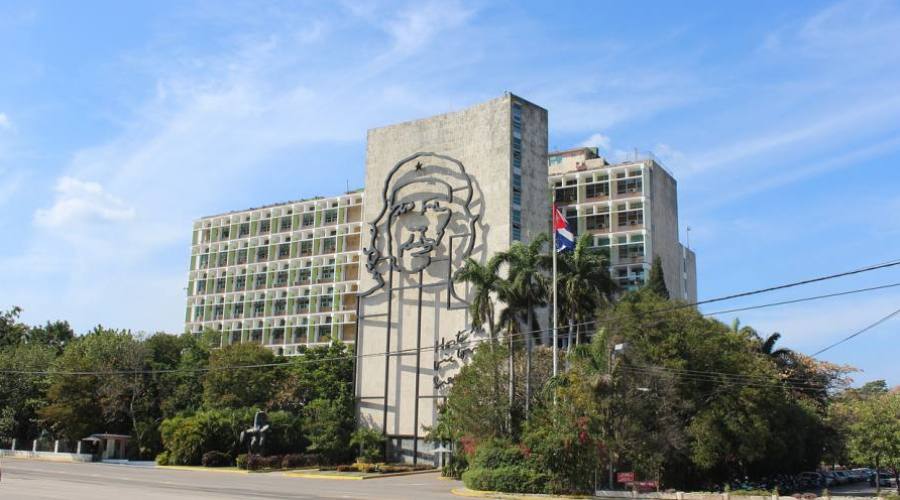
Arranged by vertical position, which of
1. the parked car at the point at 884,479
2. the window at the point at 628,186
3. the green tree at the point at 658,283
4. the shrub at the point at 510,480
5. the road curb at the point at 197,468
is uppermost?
the window at the point at 628,186

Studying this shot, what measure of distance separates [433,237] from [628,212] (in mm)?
23714

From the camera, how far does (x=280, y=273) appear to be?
115 metres

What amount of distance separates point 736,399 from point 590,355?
429 inches

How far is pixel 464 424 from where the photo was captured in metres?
54.2

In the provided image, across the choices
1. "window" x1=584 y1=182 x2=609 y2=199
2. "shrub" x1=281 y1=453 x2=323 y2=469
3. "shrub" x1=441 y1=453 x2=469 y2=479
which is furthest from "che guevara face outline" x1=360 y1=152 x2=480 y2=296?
"shrub" x1=441 y1=453 x2=469 y2=479

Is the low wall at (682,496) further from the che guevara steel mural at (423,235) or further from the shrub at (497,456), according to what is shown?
the che guevara steel mural at (423,235)

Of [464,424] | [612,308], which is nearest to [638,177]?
[612,308]

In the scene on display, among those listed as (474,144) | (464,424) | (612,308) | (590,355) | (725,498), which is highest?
(474,144)

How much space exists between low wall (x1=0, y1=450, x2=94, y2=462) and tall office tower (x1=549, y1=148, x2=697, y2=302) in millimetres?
55825

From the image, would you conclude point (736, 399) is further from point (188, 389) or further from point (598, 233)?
point (188, 389)

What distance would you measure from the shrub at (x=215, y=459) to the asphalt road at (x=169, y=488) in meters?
9.02

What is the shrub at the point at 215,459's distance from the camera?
224ft

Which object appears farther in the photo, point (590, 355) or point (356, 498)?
point (590, 355)

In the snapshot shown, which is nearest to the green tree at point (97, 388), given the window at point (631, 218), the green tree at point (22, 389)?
the green tree at point (22, 389)
